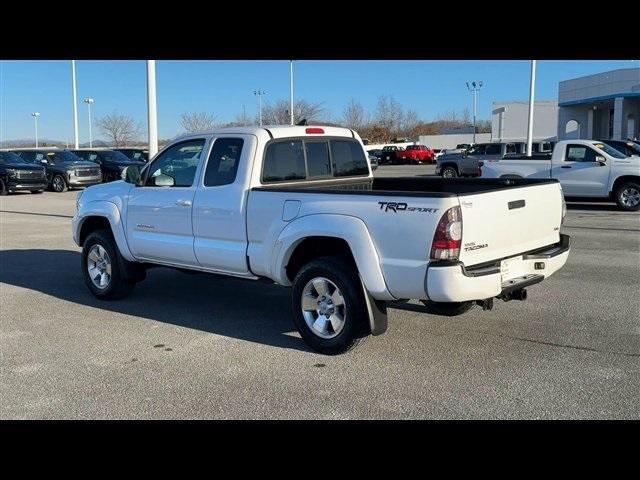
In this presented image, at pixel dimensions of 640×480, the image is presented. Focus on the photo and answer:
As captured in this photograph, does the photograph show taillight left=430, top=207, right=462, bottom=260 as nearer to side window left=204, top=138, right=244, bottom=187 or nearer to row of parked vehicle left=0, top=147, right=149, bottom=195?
side window left=204, top=138, right=244, bottom=187

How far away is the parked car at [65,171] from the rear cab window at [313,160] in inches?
894

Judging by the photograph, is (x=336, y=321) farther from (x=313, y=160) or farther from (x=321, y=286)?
(x=313, y=160)

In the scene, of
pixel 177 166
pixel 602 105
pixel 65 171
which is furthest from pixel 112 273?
pixel 602 105

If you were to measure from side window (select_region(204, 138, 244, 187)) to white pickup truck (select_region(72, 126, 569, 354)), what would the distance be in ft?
0.04

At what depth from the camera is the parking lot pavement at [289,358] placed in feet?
14.9

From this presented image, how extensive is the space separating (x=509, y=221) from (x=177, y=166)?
368 cm

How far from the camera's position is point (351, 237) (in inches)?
212

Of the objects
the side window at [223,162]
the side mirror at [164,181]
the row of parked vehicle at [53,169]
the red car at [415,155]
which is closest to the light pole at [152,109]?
the side mirror at [164,181]

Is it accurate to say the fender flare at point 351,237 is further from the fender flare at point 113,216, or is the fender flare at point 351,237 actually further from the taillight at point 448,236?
the fender flare at point 113,216

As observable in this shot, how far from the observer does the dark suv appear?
3078cm

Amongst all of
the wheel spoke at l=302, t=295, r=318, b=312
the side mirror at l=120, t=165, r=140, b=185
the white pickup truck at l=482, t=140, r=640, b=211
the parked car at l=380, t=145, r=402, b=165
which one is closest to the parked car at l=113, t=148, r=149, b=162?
the white pickup truck at l=482, t=140, r=640, b=211

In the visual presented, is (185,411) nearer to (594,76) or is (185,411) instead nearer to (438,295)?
(438,295)
